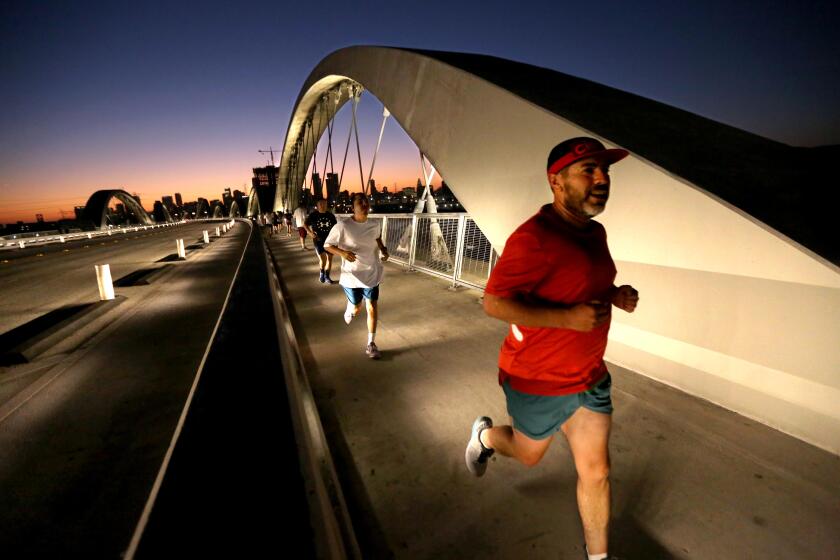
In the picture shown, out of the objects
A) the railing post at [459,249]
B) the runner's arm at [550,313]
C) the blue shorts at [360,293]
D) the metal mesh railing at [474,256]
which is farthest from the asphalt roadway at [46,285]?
the runner's arm at [550,313]

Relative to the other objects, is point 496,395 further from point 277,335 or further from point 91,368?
point 91,368

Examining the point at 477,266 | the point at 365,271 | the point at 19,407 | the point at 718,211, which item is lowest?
the point at 19,407

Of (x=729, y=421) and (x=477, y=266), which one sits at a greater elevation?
(x=477, y=266)

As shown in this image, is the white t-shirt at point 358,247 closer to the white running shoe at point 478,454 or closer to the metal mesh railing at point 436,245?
the white running shoe at point 478,454

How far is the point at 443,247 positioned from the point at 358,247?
463 cm

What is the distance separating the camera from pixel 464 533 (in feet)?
6.20

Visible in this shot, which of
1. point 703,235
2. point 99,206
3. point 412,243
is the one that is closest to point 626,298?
point 703,235

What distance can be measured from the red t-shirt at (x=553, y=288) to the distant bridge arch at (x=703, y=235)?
5.75 feet

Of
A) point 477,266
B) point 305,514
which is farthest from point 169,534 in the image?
point 477,266

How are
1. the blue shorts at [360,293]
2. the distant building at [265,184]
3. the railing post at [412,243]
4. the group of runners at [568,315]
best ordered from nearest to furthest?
the group of runners at [568,315]
the blue shorts at [360,293]
the railing post at [412,243]
the distant building at [265,184]

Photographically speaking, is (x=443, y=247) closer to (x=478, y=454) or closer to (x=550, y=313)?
(x=478, y=454)

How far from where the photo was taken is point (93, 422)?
3281 millimetres

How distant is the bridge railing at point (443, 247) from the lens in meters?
7.36

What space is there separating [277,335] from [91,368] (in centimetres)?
214
